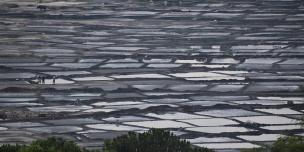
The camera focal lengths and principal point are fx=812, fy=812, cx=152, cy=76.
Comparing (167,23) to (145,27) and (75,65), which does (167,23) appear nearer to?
(145,27)

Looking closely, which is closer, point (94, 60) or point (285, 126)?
point (285, 126)

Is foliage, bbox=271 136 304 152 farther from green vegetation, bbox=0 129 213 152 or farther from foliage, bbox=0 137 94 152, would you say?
foliage, bbox=0 137 94 152

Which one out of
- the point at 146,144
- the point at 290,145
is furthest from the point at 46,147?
the point at 290,145

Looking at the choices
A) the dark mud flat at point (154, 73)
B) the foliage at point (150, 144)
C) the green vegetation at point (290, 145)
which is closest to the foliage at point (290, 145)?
the green vegetation at point (290, 145)

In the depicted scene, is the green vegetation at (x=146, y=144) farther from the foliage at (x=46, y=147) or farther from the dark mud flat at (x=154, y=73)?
the dark mud flat at (x=154, y=73)

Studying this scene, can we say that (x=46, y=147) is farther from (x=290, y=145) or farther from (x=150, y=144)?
(x=290, y=145)

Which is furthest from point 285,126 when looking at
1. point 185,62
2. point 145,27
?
point 145,27
